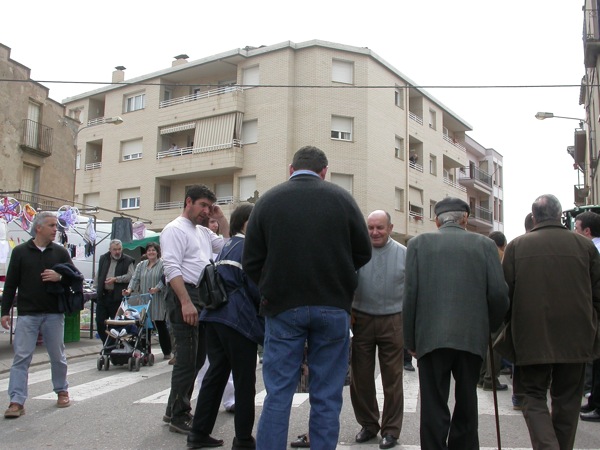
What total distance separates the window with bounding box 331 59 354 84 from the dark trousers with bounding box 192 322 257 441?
2789 cm

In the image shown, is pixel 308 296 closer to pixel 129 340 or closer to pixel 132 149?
pixel 129 340

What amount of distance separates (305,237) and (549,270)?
1883mm

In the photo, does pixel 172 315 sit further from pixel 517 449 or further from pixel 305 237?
pixel 517 449

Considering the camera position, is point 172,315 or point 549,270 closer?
point 549,270

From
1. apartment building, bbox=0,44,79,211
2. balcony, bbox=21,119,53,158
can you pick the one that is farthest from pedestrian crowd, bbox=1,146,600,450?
balcony, bbox=21,119,53,158

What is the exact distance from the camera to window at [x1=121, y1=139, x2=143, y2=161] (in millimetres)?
36031

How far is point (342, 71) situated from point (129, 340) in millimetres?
24373

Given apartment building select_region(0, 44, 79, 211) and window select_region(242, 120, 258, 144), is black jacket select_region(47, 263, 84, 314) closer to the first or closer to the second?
apartment building select_region(0, 44, 79, 211)

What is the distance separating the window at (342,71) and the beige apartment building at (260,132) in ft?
0.21

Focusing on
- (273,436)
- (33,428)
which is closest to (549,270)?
(273,436)

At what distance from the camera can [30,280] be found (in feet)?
20.6

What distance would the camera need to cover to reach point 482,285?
13.4ft

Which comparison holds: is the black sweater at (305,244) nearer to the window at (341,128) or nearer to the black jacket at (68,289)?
the black jacket at (68,289)

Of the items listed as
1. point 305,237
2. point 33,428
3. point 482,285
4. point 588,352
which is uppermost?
point 305,237
